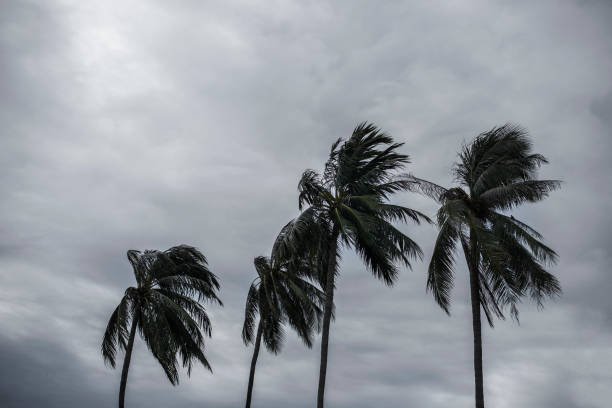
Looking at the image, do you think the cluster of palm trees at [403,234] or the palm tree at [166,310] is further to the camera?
the palm tree at [166,310]

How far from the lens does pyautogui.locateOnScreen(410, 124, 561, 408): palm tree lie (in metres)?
23.2

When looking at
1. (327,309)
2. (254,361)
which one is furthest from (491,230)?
(254,361)

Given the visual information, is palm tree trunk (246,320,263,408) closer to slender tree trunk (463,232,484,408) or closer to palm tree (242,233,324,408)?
palm tree (242,233,324,408)

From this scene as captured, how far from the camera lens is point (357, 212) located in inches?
981

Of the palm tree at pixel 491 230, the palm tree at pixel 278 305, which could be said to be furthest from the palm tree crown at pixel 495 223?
the palm tree at pixel 278 305

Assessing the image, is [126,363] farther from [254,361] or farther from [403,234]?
[403,234]

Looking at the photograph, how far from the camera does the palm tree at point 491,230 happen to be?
23172mm

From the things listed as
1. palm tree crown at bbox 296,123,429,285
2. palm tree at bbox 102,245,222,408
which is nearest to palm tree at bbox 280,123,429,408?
palm tree crown at bbox 296,123,429,285

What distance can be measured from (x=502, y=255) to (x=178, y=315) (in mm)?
18455

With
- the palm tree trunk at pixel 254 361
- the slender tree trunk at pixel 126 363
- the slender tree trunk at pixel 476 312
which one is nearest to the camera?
the slender tree trunk at pixel 476 312

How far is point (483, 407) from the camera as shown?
71.0 feet

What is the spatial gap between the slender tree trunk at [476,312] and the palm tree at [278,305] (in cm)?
1098

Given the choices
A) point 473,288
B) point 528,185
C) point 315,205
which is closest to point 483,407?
point 473,288

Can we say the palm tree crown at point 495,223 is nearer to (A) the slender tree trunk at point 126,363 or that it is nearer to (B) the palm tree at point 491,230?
(B) the palm tree at point 491,230
